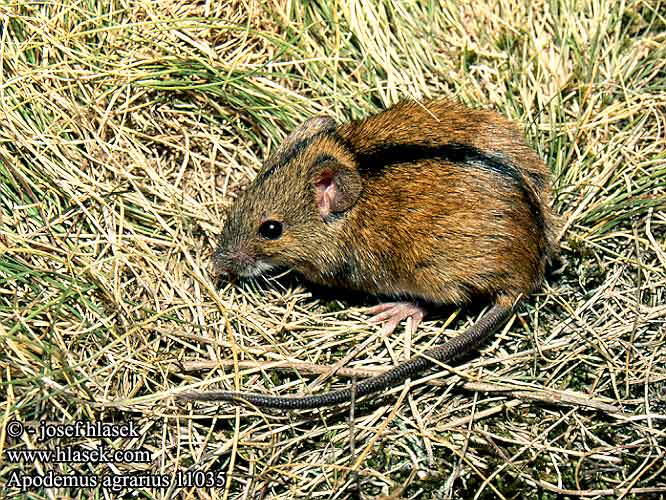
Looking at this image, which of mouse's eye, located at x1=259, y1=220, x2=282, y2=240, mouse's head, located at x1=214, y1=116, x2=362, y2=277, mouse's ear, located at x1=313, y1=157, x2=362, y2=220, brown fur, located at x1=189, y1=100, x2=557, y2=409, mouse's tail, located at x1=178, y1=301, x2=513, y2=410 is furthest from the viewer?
mouse's eye, located at x1=259, y1=220, x2=282, y2=240

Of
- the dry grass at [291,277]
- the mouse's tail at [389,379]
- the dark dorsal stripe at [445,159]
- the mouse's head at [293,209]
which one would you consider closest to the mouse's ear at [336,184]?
the mouse's head at [293,209]

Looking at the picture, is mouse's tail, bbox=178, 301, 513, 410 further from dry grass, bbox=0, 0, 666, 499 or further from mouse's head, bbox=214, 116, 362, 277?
mouse's head, bbox=214, 116, 362, 277

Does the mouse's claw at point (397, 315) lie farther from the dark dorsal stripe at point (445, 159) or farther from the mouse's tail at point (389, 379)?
the dark dorsal stripe at point (445, 159)

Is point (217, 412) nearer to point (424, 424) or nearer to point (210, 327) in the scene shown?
point (210, 327)

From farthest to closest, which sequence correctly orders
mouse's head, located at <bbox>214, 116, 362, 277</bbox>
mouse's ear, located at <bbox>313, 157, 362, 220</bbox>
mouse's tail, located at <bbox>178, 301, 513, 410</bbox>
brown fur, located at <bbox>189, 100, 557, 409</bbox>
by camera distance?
mouse's head, located at <bbox>214, 116, 362, 277</bbox>
mouse's ear, located at <bbox>313, 157, 362, 220</bbox>
brown fur, located at <bbox>189, 100, 557, 409</bbox>
mouse's tail, located at <bbox>178, 301, 513, 410</bbox>

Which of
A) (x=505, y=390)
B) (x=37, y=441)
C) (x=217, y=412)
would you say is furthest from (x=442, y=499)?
(x=37, y=441)

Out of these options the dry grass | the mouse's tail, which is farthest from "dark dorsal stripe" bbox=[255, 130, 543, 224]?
the dry grass
